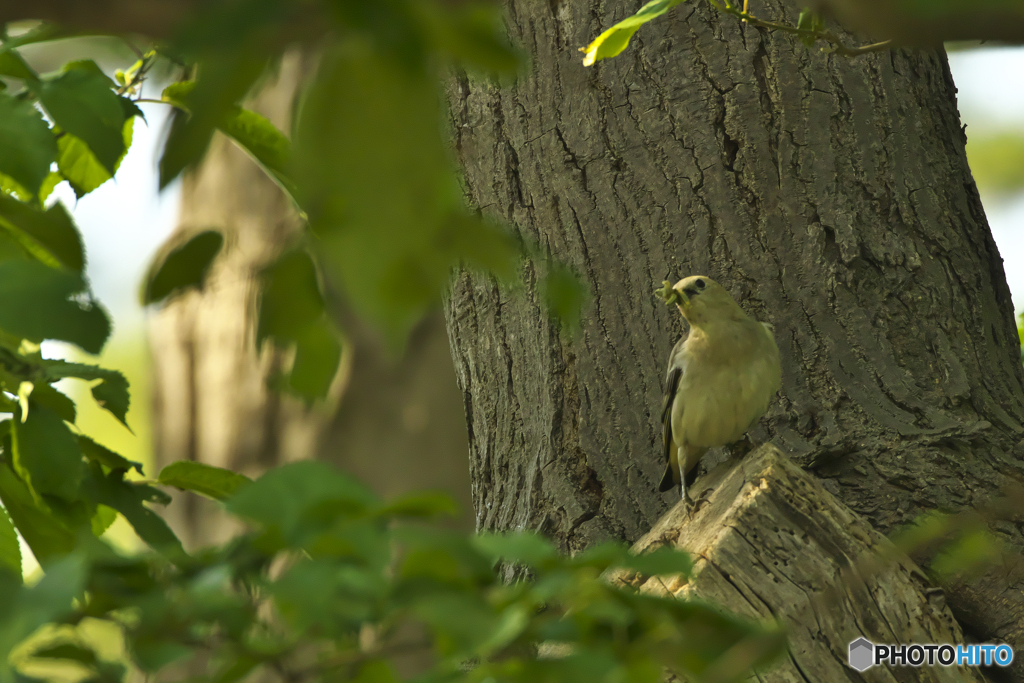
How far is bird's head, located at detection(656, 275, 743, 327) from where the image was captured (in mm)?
3031

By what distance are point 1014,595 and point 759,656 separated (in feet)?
6.25

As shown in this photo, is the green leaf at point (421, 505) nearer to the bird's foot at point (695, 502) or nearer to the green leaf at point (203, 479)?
the green leaf at point (203, 479)

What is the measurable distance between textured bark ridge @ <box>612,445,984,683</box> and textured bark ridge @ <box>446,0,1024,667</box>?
0.58 meters

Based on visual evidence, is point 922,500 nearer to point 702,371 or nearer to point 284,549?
point 702,371

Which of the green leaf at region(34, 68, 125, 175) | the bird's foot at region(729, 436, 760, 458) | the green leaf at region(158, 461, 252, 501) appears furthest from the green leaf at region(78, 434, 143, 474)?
the bird's foot at region(729, 436, 760, 458)

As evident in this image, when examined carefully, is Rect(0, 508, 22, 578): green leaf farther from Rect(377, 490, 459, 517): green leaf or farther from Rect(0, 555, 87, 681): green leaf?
Rect(377, 490, 459, 517): green leaf

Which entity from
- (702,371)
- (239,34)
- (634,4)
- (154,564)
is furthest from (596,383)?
(239,34)

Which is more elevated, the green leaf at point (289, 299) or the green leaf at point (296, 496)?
the green leaf at point (289, 299)

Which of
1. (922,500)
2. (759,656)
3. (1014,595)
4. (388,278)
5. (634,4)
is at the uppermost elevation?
(634,4)

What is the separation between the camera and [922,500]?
103 inches

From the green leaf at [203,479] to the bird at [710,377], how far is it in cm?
153

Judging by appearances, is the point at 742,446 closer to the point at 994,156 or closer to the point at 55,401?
the point at 55,401

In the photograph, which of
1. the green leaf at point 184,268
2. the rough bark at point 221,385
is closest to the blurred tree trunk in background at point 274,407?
the rough bark at point 221,385

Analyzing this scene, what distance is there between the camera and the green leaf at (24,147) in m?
1.65
